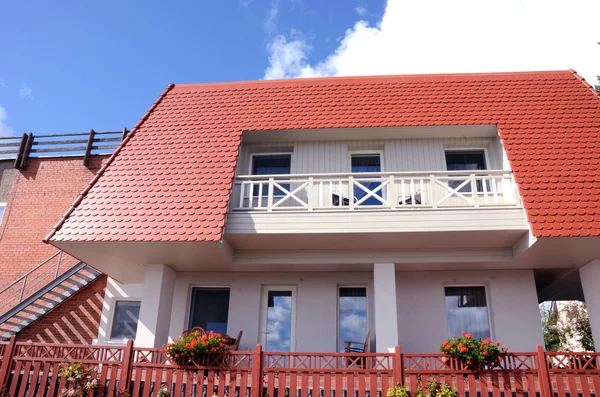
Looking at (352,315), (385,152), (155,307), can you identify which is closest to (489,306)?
(352,315)

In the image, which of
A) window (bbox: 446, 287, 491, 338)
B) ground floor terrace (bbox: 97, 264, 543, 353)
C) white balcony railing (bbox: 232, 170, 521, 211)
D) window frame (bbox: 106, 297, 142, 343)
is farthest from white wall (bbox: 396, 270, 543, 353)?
window frame (bbox: 106, 297, 142, 343)

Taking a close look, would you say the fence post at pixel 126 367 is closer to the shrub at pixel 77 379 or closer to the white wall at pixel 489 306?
the shrub at pixel 77 379

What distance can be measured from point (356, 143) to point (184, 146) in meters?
4.43

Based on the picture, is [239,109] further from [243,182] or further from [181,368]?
[181,368]

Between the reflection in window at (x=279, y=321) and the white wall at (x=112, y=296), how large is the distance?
13.9ft

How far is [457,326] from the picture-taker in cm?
1112

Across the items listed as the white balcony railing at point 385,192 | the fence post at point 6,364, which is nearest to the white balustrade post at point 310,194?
the white balcony railing at point 385,192

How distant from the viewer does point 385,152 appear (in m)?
12.3

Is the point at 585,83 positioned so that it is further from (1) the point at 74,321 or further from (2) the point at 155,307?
(1) the point at 74,321

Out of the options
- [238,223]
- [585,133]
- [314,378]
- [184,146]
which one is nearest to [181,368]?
[314,378]

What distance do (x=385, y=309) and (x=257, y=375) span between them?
336 cm

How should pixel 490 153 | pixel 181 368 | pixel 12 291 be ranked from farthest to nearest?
pixel 12 291 → pixel 490 153 → pixel 181 368

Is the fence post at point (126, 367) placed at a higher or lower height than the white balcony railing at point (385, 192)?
lower

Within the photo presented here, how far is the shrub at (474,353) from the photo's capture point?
305 inches
